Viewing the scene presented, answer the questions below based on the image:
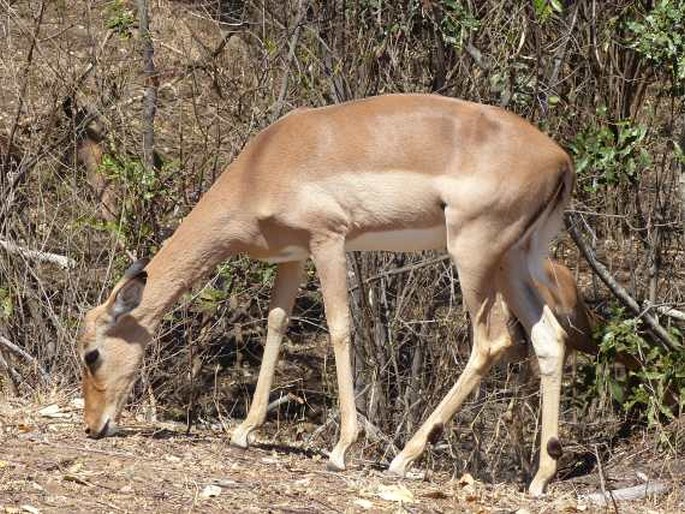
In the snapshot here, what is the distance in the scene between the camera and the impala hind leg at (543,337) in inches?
322

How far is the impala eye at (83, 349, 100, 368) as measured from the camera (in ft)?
27.2

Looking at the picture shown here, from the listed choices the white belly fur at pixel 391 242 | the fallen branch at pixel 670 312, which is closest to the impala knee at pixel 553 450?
the white belly fur at pixel 391 242

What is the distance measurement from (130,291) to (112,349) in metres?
0.39

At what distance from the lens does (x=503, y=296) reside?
8523 mm

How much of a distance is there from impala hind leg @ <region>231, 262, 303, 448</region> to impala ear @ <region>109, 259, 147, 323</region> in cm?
80

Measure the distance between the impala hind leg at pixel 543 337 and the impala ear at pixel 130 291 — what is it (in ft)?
6.82

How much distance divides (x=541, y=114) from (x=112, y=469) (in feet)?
Result: 15.0

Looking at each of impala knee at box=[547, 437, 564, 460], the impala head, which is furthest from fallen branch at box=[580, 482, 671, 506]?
the impala head

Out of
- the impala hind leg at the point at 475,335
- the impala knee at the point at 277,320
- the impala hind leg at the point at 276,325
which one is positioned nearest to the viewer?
the impala hind leg at the point at 475,335

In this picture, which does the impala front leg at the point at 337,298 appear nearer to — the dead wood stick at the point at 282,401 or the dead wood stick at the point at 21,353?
the dead wood stick at the point at 282,401

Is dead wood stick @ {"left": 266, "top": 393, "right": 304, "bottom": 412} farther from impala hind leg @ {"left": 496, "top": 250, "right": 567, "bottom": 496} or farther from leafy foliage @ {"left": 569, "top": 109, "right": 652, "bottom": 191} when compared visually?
leafy foliage @ {"left": 569, "top": 109, "right": 652, "bottom": 191}

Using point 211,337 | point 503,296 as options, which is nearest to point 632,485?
point 503,296

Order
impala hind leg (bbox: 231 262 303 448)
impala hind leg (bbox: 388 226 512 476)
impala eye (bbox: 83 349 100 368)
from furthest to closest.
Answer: impala hind leg (bbox: 231 262 303 448) → impala eye (bbox: 83 349 100 368) → impala hind leg (bbox: 388 226 512 476)

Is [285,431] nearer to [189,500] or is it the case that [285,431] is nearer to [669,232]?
[669,232]
